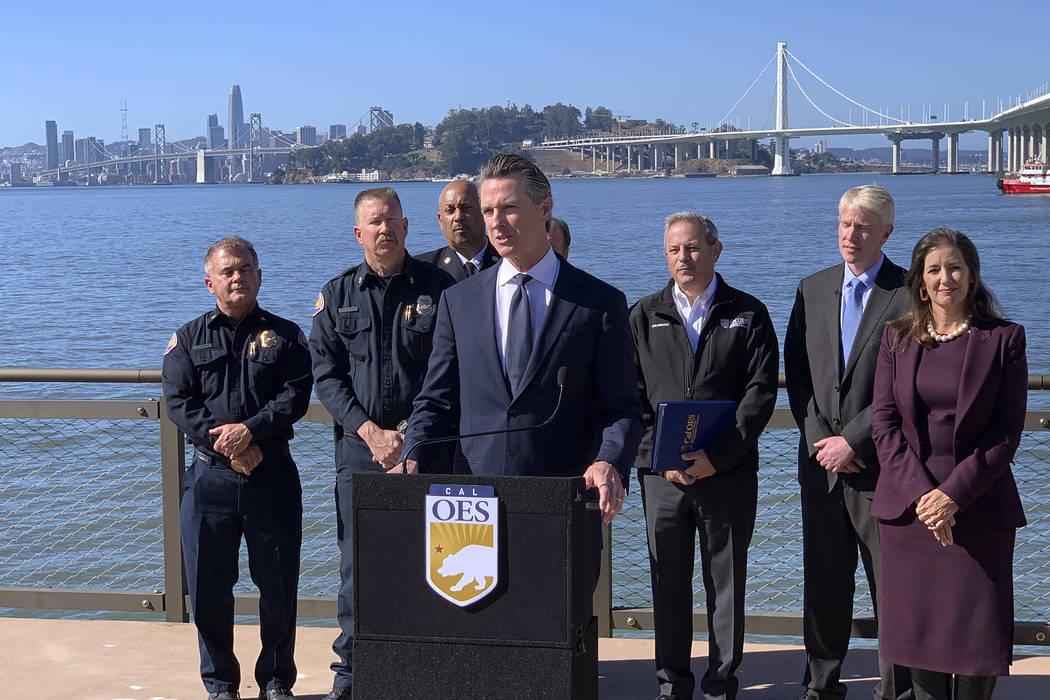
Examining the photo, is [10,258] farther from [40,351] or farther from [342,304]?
[342,304]

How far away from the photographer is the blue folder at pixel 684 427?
129 inches

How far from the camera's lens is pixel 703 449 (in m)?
3.42

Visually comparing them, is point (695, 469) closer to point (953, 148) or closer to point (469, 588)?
→ point (469, 588)

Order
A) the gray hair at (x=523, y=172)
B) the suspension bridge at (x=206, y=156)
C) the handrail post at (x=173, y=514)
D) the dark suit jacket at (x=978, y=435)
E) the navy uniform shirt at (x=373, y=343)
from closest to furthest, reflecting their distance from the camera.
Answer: the gray hair at (x=523, y=172) → the dark suit jacket at (x=978, y=435) → the navy uniform shirt at (x=373, y=343) → the handrail post at (x=173, y=514) → the suspension bridge at (x=206, y=156)

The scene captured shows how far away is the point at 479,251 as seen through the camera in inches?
162

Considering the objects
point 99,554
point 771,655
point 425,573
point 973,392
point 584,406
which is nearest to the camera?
point 425,573

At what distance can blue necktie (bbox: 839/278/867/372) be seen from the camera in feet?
11.4

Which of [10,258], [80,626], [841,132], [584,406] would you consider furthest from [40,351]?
[841,132]

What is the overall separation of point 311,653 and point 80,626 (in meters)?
0.83

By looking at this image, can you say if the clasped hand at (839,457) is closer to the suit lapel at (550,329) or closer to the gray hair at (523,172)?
the suit lapel at (550,329)

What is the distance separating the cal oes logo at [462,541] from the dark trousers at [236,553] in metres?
1.34

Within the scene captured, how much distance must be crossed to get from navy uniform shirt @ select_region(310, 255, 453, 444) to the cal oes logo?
1.14m

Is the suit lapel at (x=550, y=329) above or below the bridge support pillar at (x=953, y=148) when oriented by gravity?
below

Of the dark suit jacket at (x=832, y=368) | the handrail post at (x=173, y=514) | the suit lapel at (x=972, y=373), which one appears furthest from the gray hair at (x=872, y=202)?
the handrail post at (x=173, y=514)
